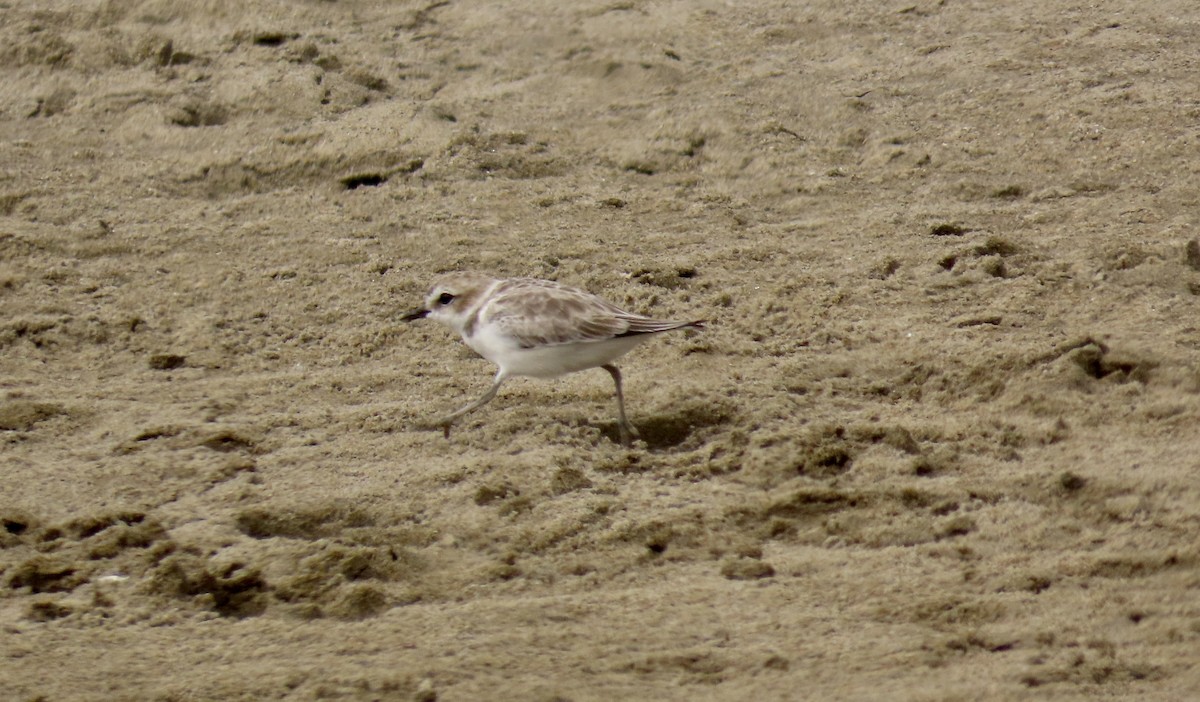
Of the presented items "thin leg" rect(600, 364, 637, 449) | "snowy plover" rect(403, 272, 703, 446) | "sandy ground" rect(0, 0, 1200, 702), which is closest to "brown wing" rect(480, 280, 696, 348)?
"snowy plover" rect(403, 272, 703, 446)

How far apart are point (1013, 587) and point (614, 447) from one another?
4.99 ft

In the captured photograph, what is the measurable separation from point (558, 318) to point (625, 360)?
0.72 m

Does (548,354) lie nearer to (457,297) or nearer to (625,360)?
(457,297)

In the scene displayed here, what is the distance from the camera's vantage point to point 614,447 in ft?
16.5

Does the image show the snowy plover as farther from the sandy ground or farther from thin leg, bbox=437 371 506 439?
the sandy ground

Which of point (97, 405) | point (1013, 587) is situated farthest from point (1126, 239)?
point (97, 405)

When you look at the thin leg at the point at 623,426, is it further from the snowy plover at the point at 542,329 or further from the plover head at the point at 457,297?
the plover head at the point at 457,297

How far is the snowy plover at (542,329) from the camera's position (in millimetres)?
5055

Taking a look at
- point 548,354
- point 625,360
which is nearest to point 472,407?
point 548,354

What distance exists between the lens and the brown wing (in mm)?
5051

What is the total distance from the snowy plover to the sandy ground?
0.79 ft

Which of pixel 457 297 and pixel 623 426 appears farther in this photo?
pixel 457 297

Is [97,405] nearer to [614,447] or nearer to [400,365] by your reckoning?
[400,365]

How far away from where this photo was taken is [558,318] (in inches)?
201
